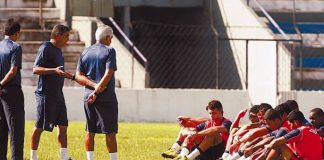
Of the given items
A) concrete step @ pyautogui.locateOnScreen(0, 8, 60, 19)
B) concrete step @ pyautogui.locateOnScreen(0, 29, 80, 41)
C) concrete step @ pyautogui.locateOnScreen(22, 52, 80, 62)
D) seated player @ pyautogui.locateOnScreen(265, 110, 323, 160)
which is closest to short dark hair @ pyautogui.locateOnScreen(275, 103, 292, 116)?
seated player @ pyautogui.locateOnScreen(265, 110, 323, 160)

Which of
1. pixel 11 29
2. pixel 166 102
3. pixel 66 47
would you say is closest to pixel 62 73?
pixel 11 29

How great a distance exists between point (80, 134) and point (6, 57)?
9919mm

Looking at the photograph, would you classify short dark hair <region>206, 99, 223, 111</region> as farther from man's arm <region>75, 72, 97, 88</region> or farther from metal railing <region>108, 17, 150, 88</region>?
metal railing <region>108, 17, 150, 88</region>

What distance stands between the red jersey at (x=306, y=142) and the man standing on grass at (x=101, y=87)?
8.26ft

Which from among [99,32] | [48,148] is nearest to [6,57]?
[99,32]

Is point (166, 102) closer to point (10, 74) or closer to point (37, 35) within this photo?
point (37, 35)

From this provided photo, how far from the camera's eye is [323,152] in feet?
56.0

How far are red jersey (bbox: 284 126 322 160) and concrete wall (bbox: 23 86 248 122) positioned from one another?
16.4 meters

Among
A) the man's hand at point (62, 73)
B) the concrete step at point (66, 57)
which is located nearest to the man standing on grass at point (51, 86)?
the man's hand at point (62, 73)

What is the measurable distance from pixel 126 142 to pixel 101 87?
7221 millimetres

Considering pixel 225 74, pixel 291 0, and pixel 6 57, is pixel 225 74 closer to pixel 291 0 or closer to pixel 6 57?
pixel 291 0

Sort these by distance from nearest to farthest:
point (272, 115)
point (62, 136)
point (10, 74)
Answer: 1. point (10, 74)
2. point (272, 115)
3. point (62, 136)

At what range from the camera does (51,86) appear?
18.7 m

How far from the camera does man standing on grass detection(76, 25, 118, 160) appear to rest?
1762 cm
